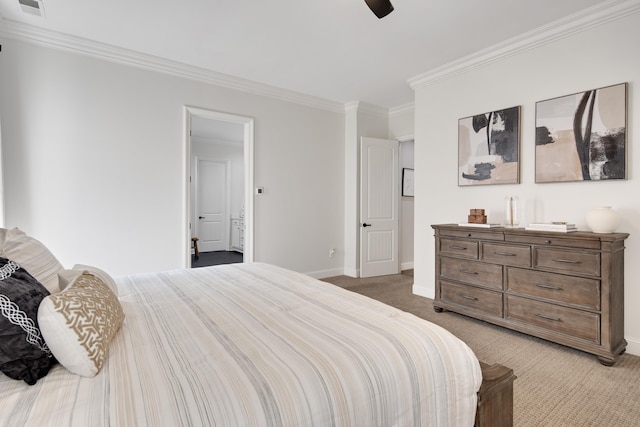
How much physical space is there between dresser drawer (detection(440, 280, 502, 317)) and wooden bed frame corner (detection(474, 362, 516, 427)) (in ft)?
5.85

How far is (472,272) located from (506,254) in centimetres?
38

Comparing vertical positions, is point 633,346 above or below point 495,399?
below

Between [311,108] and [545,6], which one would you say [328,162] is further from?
[545,6]

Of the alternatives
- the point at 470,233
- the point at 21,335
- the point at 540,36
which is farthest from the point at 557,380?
the point at 540,36

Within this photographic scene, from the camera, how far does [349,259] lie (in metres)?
5.04

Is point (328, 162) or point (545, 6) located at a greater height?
point (545, 6)

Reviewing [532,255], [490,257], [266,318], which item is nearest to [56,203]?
[266,318]

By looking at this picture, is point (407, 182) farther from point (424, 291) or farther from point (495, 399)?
point (495, 399)

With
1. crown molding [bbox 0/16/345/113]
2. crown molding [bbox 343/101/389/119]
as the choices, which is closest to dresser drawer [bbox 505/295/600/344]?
crown molding [bbox 343/101/389/119]

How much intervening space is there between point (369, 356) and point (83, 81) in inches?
147

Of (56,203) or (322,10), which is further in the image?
(56,203)

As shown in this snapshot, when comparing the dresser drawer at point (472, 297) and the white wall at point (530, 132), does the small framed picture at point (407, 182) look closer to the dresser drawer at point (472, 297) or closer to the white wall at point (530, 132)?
the white wall at point (530, 132)

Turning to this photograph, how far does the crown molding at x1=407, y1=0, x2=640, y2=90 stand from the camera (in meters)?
2.46

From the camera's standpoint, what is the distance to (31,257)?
1.28m
